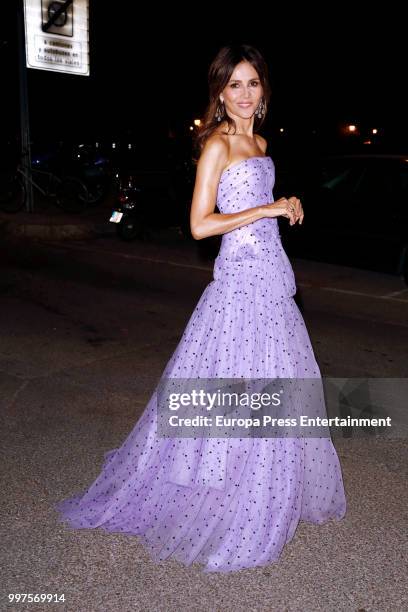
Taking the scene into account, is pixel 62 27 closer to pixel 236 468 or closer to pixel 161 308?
pixel 161 308

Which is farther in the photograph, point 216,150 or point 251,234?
point 251,234

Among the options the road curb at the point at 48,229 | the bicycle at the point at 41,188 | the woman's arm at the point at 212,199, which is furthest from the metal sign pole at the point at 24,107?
the woman's arm at the point at 212,199

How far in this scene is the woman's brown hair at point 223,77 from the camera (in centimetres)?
281

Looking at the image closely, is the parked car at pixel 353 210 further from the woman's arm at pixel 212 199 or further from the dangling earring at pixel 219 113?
the woman's arm at pixel 212 199

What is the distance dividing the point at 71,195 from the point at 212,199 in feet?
41.7

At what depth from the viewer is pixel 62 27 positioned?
14.4m

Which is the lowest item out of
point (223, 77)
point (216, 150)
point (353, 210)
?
point (353, 210)

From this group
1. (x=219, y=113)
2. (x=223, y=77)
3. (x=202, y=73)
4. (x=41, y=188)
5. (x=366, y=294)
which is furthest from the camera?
(x=202, y=73)

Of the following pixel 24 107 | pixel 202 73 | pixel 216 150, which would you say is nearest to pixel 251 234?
pixel 216 150

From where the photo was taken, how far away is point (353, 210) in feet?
29.2

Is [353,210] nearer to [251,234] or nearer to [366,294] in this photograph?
[366,294]

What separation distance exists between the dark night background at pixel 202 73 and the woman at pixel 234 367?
72.5 ft

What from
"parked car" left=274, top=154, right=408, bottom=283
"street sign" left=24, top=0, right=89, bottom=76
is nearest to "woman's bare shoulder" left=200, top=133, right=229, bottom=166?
"parked car" left=274, top=154, right=408, bottom=283

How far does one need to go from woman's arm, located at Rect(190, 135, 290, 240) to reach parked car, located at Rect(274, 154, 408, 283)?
6.09m
